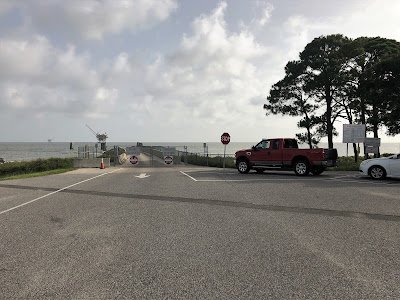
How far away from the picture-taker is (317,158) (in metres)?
16.6

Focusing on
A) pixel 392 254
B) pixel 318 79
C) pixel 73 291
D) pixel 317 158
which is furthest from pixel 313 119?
pixel 73 291

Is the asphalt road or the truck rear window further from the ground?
the truck rear window

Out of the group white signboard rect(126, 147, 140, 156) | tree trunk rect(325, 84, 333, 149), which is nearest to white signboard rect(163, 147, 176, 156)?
white signboard rect(126, 147, 140, 156)

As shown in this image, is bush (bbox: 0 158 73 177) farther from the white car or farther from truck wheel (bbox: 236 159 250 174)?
the white car

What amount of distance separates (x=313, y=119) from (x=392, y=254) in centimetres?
2791

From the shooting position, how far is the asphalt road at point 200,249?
3477 millimetres

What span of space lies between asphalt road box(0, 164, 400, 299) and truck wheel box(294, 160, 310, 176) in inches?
317

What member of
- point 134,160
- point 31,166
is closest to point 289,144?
point 134,160

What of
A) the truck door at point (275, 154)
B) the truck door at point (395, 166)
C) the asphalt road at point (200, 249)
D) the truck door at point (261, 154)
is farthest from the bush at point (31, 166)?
the truck door at point (395, 166)

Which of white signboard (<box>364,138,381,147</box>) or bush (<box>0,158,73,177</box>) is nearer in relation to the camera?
white signboard (<box>364,138,381,147</box>)

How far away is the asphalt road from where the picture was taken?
3477 millimetres

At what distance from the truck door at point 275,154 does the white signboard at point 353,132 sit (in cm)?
789

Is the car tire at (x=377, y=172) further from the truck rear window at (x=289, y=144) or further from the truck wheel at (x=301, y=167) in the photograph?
the truck rear window at (x=289, y=144)

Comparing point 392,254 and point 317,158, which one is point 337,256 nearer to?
point 392,254
